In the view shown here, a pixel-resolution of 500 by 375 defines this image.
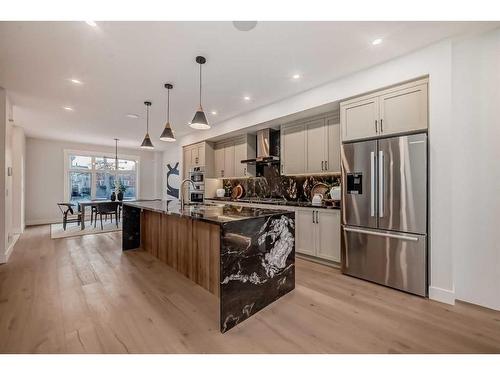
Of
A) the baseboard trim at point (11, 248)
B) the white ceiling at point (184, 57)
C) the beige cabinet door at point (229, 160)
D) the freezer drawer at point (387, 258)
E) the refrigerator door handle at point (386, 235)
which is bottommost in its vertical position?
the baseboard trim at point (11, 248)

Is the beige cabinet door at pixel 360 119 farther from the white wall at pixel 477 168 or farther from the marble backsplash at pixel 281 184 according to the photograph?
the marble backsplash at pixel 281 184

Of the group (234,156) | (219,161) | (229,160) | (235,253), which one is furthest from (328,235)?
(219,161)

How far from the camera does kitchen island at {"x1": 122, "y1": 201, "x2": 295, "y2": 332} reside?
1.89 meters

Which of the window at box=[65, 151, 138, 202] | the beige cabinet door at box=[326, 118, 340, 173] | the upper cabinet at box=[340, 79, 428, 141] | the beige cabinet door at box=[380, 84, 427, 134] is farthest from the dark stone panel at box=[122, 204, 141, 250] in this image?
the window at box=[65, 151, 138, 202]

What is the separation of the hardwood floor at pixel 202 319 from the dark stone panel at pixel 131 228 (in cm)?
109

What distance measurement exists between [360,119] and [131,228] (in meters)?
4.20

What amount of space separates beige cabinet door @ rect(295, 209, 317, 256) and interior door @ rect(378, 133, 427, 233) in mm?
1064

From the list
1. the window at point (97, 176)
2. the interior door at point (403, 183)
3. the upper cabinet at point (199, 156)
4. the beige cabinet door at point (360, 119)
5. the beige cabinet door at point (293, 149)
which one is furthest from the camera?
the window at point (97, 176)

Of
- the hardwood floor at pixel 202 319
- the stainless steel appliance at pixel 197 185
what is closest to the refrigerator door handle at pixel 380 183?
the hardwood floor at pixel 202 319

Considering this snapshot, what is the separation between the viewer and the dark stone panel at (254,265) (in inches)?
A: 73.6

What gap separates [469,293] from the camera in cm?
234

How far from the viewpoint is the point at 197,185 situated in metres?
6.02

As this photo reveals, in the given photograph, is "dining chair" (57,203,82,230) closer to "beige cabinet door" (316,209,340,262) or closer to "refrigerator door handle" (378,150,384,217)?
"beige cabinet door" (316,209,340,262)
